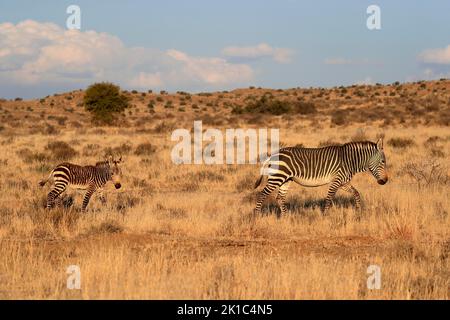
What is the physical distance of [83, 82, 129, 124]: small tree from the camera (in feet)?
166

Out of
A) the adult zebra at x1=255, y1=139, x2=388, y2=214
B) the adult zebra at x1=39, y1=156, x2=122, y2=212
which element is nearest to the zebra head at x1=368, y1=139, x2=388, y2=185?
the adult zebra at x1=255, y1=139, x2=388, y2=214

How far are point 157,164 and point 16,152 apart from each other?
732 cm

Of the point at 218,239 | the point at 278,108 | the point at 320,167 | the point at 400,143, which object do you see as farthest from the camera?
the point at 278,108

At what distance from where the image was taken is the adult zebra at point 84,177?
12262mm

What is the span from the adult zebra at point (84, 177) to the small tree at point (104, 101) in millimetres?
37542

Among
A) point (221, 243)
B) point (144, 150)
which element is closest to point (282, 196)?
point (221, 243)

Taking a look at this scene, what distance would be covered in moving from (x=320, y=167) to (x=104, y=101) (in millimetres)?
41685

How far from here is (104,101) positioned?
51125 mm

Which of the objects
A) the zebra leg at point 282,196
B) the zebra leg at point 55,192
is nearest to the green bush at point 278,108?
the zebra leg at point 282,196

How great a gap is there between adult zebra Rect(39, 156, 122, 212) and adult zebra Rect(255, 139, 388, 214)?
11.2ft

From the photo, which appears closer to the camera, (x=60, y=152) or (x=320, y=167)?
(x=320, y=167)

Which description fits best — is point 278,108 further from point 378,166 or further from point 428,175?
point 378,166
